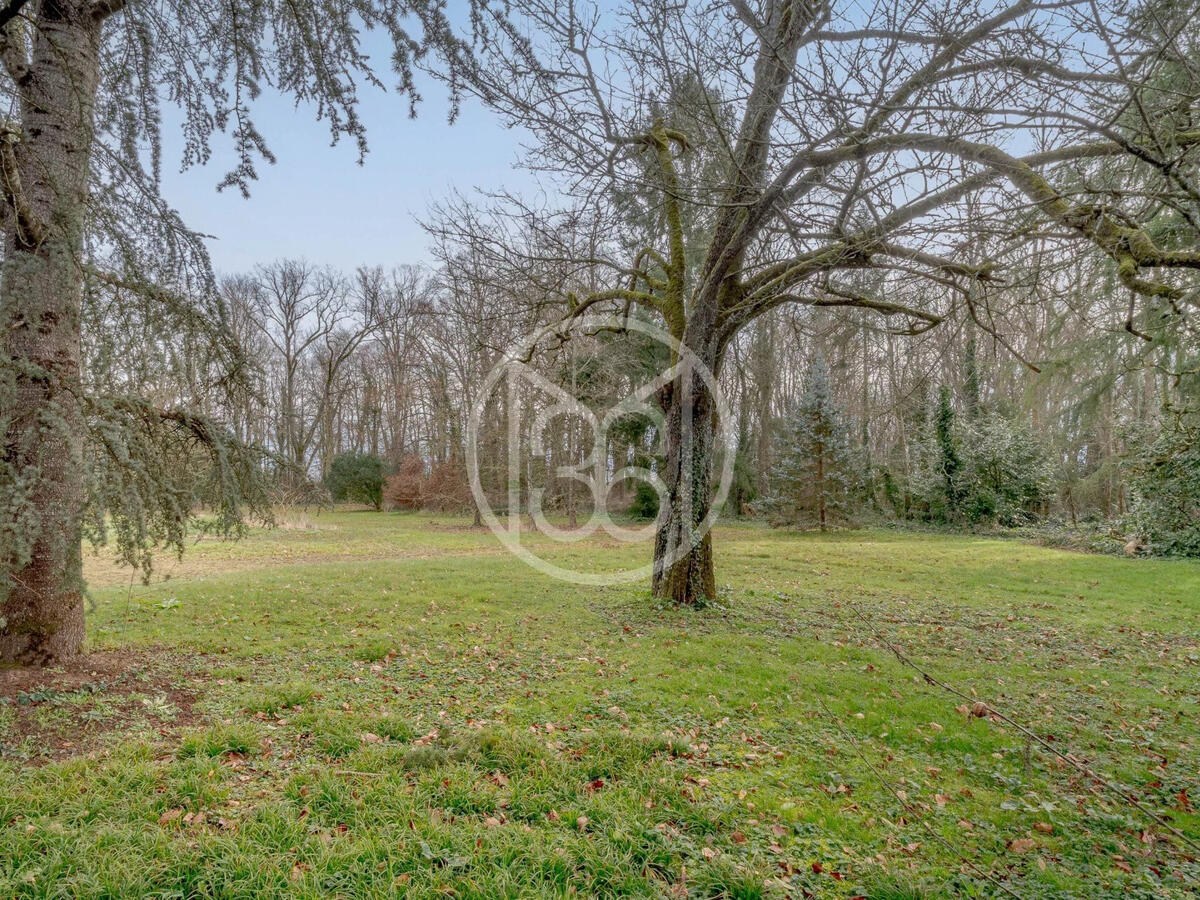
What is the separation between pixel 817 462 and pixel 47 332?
17.3 m

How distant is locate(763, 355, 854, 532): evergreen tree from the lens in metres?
17.5

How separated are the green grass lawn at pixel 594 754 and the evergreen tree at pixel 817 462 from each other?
395 inches

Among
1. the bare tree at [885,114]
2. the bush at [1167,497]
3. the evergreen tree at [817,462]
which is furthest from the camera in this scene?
the evergreen tree at [817,462]

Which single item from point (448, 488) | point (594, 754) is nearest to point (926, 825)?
point (594, 754)

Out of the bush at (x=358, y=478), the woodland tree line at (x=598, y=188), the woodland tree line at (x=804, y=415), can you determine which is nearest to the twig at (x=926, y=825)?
the woodland tree line at (x=598, y=188)

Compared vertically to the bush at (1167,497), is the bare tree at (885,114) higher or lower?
higher

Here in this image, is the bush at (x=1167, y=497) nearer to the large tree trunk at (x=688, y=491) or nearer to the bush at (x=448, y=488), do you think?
the large tree trunk at (x=688, y=491)

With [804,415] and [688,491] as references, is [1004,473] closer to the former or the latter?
[804,415]

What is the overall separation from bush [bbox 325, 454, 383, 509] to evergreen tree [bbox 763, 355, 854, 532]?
18.8 metres

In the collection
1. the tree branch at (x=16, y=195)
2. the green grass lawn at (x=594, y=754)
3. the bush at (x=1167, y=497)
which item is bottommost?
the green grass lawn at (x=594, y=754)

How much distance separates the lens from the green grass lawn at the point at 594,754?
243 centimetres

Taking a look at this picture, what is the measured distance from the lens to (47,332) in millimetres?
4051

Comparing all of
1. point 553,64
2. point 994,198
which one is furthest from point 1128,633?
point 553,64

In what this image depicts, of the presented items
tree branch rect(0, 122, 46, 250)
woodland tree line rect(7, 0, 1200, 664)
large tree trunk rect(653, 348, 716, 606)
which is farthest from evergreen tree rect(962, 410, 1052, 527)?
tree branch rect(0, 122, 46, 250)
